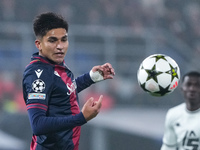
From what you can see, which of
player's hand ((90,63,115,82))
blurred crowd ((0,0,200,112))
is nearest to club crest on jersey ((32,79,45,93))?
player's hand ((90,63,115,82))

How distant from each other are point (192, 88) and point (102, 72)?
1528 mm

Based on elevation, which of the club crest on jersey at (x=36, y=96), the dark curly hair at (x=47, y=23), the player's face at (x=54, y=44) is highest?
the dark curly hair at (x=47, y=23)

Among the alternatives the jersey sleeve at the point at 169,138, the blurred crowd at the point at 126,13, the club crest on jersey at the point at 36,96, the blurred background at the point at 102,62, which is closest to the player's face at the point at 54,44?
the club crest on jersey at the point at 36,96

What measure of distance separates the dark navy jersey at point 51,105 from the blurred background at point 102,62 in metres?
5.01

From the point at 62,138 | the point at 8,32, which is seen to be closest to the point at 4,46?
the point at 8,32

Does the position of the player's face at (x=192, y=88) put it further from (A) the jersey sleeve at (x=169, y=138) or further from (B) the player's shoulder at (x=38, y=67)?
(B) the player's shoulder at (x=38, y=67)

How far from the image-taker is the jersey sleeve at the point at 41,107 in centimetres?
266

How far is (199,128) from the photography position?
442 centimetres

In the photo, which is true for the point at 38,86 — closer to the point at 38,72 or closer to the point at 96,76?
the point at 38,72

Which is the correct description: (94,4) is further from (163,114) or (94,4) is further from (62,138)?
(62,138)

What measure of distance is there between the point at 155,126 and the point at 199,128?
4.02 m

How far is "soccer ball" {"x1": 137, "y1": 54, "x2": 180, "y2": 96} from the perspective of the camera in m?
3.43

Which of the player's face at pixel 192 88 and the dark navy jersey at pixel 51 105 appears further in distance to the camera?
the player's face at pixel 192 88

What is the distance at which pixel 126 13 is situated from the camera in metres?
9.83
